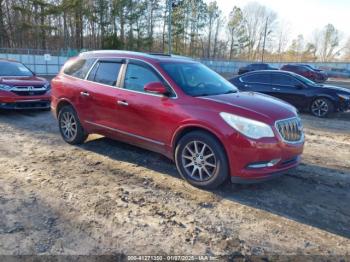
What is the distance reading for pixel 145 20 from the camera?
58500mm

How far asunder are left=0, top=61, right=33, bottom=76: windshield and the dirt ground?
4.86m

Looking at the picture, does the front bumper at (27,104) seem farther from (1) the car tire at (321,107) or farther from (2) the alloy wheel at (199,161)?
(1) the car tire at (321,107)

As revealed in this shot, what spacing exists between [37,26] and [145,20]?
19.7 metres

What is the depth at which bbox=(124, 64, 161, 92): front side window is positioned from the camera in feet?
17.2

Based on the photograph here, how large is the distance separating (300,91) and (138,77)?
25.4ft

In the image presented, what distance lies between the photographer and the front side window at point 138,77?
17.2ft

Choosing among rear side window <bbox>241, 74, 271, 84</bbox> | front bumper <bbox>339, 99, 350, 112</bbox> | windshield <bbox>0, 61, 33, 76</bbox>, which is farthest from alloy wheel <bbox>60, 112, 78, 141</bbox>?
front bumper <bbox>339, 99, 350, 112</bbox>

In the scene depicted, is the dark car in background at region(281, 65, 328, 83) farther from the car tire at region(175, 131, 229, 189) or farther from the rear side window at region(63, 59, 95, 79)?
the car tire at region(175, 131, 229, 189)

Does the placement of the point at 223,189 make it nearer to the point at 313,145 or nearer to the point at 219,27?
the point at 313,145

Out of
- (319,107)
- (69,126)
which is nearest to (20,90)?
(69,126)

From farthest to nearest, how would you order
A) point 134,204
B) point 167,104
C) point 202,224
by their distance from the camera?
point 167,104, point 134,204, point 202,224

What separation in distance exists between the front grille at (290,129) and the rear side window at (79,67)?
3683mm

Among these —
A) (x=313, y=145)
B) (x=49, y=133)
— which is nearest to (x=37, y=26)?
(x=49, y=133)

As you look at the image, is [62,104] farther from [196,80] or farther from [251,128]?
[251,128]
